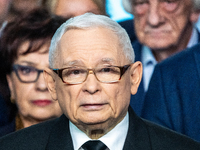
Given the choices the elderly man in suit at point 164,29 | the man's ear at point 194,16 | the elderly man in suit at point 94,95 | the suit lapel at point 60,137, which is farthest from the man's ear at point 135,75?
the man's ear at point 194,16

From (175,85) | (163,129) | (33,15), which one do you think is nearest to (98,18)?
(163,129)

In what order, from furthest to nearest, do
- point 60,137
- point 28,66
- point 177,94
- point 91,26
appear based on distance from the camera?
point 28,66 < point 177,94 < point 60,137 < point 91,26

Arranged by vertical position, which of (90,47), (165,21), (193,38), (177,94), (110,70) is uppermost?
(90,47)

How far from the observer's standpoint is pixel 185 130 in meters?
2.50

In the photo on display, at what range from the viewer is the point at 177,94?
2.59 m

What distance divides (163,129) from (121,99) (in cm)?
32

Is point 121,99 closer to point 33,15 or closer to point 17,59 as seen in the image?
point 17,59

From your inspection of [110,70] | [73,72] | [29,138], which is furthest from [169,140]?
[29,138]

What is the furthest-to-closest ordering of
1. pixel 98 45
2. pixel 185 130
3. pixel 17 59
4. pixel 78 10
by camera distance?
pixel 78 10
pixel 17 59
pixel 185 130
pixel 98 45

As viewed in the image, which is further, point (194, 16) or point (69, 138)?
point (194, 16)

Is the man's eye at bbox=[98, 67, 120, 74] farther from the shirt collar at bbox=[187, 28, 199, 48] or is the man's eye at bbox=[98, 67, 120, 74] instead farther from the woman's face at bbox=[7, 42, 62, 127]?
the shirt collar at bbox=[187, 28, 199, 48]

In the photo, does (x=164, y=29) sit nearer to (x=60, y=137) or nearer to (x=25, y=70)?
(x=25, y=70)

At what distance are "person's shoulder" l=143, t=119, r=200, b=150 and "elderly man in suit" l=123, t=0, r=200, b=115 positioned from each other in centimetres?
88

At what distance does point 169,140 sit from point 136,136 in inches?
6.5
